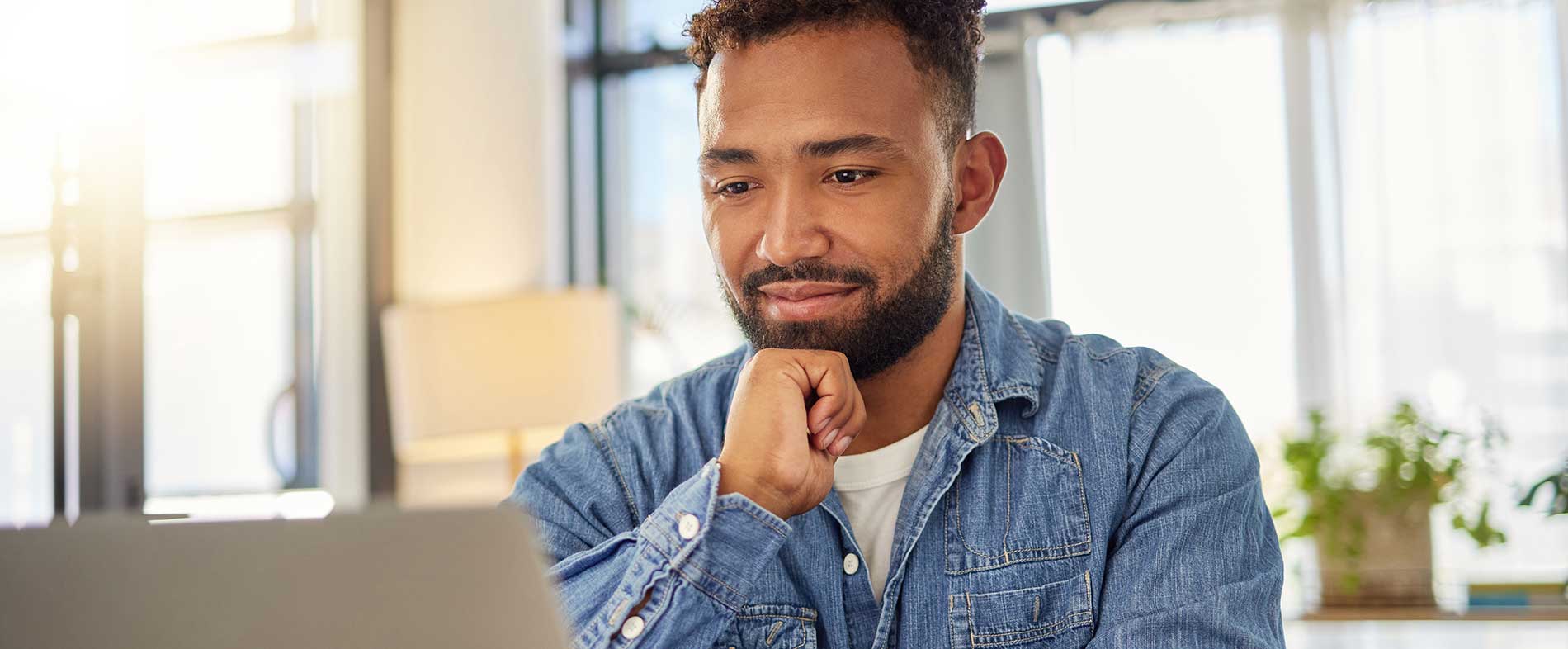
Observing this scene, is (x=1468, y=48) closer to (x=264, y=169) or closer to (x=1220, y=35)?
(x=1220, y=35)

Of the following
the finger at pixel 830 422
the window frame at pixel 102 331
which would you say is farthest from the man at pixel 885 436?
the window frame at pixel 102 331

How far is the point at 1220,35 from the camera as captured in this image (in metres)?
4.09

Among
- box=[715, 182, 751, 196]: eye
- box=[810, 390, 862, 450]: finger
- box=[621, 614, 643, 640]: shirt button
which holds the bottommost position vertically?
box=[621, 614, 643, 640]: shirt button

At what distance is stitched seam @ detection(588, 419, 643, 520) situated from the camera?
4.67 ft

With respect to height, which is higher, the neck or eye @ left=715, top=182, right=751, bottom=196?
eye @ left=715, top=182, right=751, bottom=196

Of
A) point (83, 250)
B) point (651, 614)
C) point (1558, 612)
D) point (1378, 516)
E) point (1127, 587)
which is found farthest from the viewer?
point (83, 250)

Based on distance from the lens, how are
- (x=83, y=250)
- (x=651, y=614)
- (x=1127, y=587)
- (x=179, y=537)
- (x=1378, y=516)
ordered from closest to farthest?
(x=179, y=537), (x=651, y=614), (x=1127, y=587), (x=1378, y=516), (x=83, y=250)

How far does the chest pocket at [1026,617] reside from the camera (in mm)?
1286

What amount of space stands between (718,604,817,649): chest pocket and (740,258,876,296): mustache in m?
0.33

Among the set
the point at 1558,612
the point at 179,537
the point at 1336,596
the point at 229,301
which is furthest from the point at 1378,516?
the point at 229,301

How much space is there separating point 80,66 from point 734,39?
8.31 ft

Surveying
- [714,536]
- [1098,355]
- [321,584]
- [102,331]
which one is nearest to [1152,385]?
[1098,355]

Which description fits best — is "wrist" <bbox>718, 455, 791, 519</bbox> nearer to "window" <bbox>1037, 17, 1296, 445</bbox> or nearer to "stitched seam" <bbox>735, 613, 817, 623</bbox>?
"stitched seam" <bbox>735, 613, 817, 623</bbox>

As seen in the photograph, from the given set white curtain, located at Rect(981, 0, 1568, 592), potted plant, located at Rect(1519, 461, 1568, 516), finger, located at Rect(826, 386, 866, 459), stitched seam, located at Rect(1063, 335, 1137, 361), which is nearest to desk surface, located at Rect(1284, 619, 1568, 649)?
white curtain, located at Rect(981, 0, 1568, 592)
